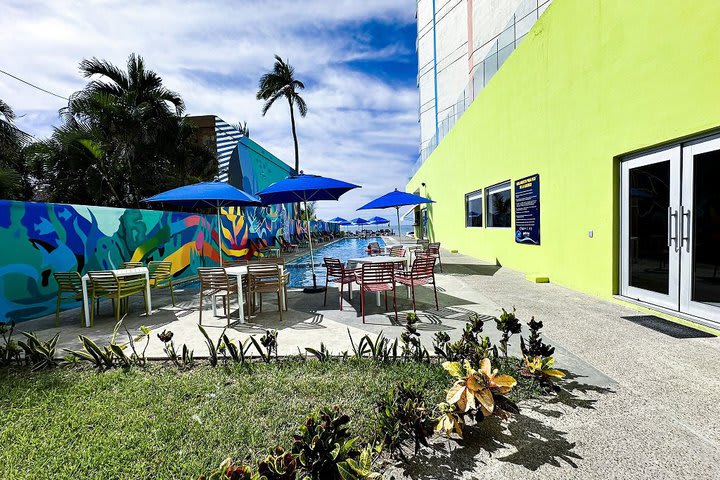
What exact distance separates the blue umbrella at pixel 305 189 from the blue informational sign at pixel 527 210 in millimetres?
4118

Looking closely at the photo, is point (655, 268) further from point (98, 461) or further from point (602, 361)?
point (98, 461)

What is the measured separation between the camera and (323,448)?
1.78 meters

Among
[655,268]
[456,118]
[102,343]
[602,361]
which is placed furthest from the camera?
[456,118]

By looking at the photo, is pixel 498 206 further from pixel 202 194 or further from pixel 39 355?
pixel 39 355

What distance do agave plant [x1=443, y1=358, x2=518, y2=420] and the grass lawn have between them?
448 mm

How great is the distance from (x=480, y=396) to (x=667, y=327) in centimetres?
342

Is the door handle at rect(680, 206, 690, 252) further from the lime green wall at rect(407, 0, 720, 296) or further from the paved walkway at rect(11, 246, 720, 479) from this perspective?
the paved walkway at rect(11, 246, 720, 479)

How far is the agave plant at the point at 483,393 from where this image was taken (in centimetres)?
213

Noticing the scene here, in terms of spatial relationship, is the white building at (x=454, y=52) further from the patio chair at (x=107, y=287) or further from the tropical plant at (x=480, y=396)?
the patio chair at (x=107, y=287)

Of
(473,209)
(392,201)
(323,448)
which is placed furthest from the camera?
(473,209)

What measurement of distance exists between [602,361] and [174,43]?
8546mm

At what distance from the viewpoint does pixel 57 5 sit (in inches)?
214

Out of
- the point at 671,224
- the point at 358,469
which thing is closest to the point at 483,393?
the point at 358,469

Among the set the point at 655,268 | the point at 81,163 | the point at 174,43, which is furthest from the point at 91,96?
the point at 655,268
